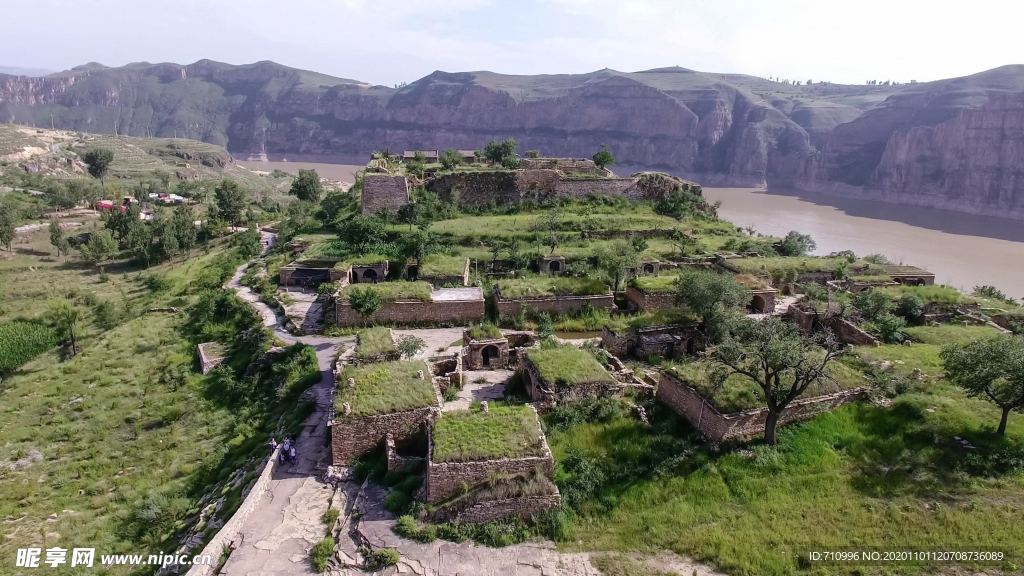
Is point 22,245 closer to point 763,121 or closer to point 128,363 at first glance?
point 128,363

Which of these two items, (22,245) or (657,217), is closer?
(657,217)

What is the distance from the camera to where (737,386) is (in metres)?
13.7

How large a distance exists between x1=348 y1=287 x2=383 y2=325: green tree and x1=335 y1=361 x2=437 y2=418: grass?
519 cm

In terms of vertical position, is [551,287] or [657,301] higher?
[551,287]

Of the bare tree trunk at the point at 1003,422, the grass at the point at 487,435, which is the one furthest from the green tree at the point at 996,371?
the grass at the point at 487,435

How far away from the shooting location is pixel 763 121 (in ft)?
408

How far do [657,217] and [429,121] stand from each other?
127757mm

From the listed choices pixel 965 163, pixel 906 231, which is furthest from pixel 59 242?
pixel 965 163

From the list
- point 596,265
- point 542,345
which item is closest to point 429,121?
point 596,265

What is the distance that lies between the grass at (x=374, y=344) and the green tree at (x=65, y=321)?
18026 mm

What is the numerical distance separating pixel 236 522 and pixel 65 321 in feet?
73.6

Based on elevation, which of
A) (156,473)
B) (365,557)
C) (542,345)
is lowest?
(156,473)

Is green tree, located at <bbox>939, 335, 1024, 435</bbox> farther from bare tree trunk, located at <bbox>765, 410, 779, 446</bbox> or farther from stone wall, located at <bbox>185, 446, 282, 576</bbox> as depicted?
stone wall, located at <bbox>185, 446, 282, 576</bbox>

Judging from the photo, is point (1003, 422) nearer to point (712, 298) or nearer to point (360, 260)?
point (712, 298)
